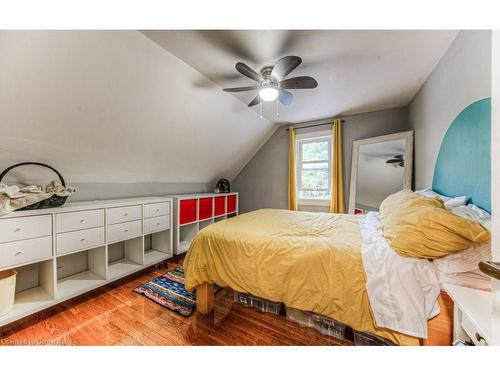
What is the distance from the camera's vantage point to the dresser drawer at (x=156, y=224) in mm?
2396

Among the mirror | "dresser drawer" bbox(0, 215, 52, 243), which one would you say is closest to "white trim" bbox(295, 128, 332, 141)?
the mirror

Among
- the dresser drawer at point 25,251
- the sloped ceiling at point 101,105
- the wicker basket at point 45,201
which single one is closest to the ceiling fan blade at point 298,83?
the sloped ceiling at point 101,105

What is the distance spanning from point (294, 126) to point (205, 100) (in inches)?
78.2

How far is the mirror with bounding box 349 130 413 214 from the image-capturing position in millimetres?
2694

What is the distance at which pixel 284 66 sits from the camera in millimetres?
1559

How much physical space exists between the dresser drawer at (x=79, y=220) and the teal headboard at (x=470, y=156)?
3.03 metres

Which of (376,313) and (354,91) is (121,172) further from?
(354,91)

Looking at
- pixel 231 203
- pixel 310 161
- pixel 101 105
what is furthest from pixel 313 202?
pixel 101 105

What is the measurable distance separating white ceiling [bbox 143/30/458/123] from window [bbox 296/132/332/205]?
1.19m

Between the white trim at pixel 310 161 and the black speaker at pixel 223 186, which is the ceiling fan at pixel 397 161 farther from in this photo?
the black speaker at pixel 223 186

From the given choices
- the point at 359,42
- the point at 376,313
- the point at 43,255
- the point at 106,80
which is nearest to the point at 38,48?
the point at 106,80

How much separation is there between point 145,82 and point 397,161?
3.33 meters

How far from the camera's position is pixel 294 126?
12.3 ft

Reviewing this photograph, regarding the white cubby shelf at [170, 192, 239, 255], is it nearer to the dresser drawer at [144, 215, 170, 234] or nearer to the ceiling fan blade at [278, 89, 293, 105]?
the dresser drawer at [144, 215, 170, 234]
